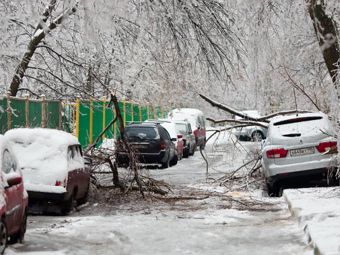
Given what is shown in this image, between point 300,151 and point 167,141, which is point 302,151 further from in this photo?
point 167,141

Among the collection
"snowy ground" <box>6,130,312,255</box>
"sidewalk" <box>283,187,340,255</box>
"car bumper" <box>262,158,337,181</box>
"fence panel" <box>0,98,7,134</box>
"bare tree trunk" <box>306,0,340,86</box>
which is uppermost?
"bare tree trunk" <box>306,0,340,86</box>

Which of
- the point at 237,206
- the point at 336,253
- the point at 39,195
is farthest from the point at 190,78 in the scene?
the point at 336,253

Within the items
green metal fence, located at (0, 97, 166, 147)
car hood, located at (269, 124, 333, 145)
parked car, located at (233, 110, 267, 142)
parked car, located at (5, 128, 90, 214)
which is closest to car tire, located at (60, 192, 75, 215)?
parked car, located at (5, 128, 90, 214)

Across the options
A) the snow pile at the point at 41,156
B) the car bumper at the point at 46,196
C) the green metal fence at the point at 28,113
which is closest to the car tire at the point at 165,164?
the green metal fence at the point at 28,113

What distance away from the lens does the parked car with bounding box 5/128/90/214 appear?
13.0 meters

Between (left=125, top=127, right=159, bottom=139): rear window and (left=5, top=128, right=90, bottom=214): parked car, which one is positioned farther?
(left=125, top=127, right=159, bottom=139): rear window

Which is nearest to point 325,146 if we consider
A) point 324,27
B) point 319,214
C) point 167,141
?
point 324,27

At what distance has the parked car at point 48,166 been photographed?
42.5 ft

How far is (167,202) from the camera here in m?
15.4

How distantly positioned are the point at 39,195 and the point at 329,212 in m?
5.19

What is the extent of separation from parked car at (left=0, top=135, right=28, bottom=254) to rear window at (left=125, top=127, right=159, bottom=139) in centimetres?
1601

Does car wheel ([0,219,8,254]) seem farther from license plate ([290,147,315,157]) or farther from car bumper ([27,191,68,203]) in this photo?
license plate ([290,147,315,157])

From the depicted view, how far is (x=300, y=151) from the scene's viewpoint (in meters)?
15.3

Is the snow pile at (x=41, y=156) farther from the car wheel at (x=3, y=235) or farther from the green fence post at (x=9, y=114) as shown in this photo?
the green fence post at (x=9, y=114)
